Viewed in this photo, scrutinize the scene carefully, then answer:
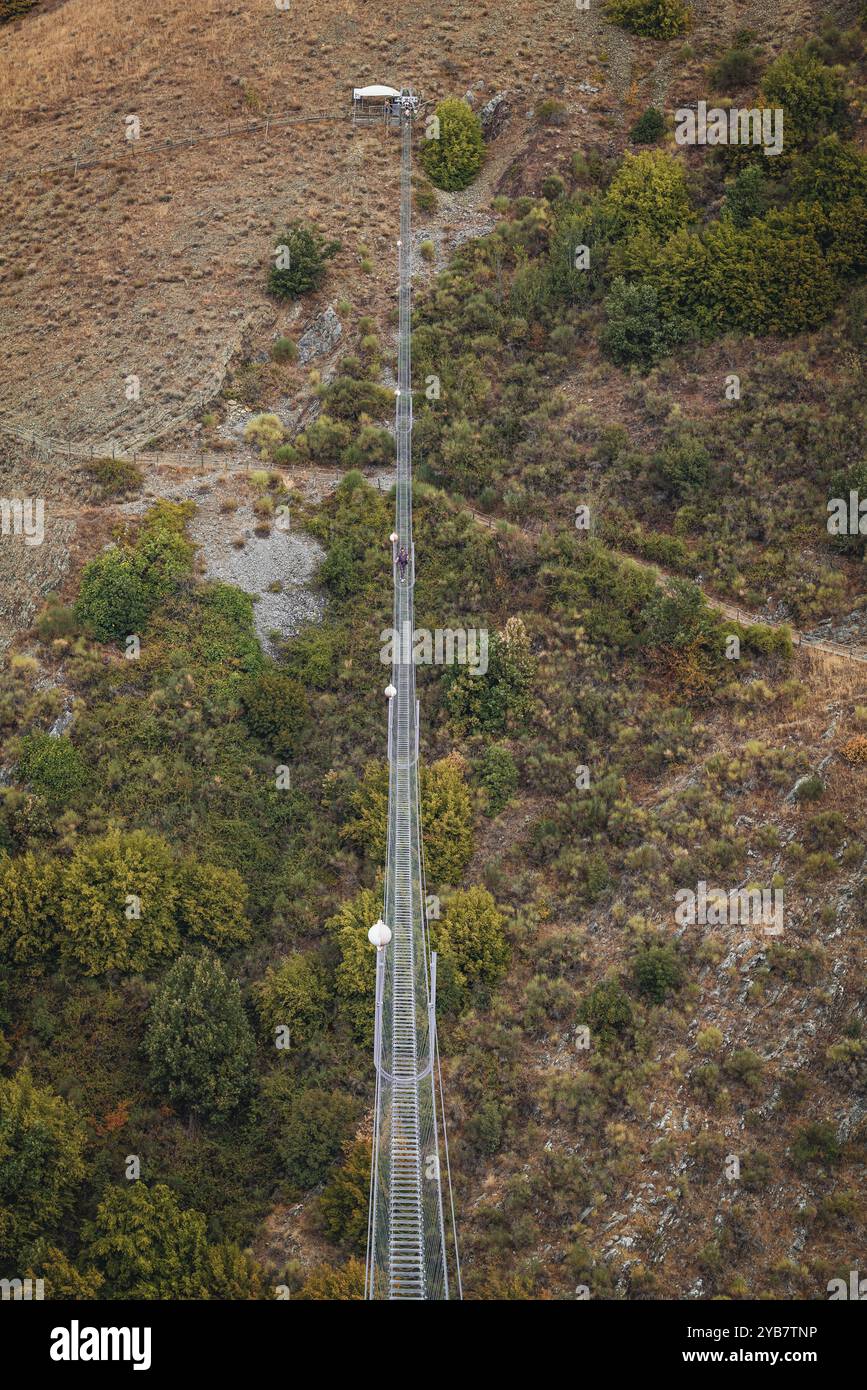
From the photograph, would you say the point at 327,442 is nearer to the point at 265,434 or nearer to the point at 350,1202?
the point at 265,434

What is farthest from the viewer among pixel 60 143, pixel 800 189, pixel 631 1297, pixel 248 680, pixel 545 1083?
pixel 60 143

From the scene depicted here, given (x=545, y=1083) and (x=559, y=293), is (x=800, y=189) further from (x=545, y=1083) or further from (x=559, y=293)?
(x=545, y=1083)

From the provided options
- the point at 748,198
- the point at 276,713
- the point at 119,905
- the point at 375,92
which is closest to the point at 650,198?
the point at 748,198

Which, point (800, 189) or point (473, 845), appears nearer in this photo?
point (473, 845)

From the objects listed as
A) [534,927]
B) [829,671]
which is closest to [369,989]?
[534,927]

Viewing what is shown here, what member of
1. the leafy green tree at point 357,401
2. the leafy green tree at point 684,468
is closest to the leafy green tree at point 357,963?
the leafy green tree at point 684,468

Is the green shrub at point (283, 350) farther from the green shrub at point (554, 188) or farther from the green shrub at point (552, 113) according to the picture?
the green shrub at point (552, 113)

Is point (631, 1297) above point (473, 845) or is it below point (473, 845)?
below
